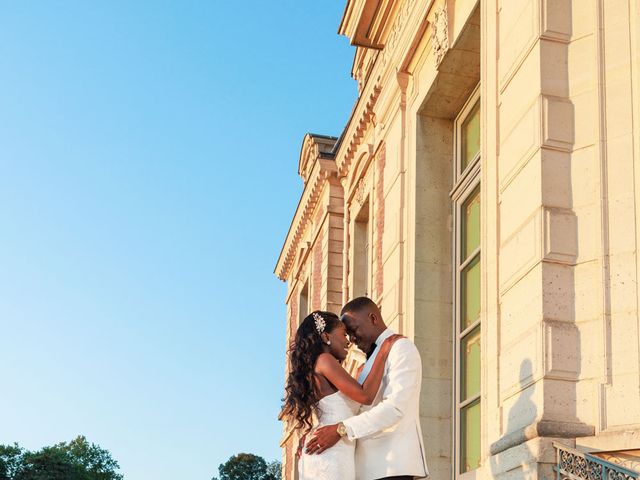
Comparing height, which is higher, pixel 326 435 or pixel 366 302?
pixel 366 302

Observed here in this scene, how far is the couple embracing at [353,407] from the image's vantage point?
554 cm

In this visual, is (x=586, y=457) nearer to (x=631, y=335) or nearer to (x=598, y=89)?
(x=631, y=335)

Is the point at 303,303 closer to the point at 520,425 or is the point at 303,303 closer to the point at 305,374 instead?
the point at 520,425

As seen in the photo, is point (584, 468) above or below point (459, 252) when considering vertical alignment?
below

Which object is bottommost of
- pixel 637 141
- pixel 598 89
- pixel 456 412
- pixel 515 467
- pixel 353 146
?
pixel 515 467

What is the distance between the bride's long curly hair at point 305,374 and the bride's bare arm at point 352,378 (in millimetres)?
78

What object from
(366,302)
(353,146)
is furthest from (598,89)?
(353,146)

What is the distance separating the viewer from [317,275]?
19438 mm

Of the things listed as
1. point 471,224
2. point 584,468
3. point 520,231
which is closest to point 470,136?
point 471,224

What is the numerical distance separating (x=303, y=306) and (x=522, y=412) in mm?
15638

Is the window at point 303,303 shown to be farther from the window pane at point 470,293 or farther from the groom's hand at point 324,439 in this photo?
the groom's hand at point 324,439

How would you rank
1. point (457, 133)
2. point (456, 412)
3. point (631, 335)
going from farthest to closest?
point (457, 133), point (456, 412), point (631, 335)

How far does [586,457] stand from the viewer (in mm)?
5824

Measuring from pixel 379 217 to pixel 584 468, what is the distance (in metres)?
7.27
